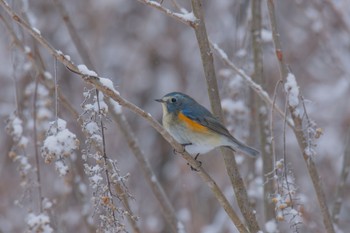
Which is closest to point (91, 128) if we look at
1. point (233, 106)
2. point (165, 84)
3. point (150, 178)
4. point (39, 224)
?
point (39, 224)

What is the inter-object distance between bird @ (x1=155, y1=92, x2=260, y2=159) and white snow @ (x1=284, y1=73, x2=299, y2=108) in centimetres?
93

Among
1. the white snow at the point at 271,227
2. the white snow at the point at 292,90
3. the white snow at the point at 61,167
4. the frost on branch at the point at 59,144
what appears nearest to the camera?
the frost on branch at the point at 59,144

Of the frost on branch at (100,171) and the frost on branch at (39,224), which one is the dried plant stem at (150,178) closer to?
the frost on branch at (39,224)

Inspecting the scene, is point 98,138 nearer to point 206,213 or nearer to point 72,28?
point 72,28

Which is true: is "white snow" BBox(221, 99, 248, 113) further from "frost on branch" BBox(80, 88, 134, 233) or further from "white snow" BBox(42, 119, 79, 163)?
"white snow" BBox(42, 119, 79, 163)

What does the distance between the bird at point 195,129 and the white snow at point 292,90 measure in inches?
36.6

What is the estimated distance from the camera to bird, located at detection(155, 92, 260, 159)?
3715mm

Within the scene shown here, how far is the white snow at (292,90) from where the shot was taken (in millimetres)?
2689

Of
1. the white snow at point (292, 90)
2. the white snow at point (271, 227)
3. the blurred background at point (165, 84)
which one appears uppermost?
the blurred background at point (165, 84)

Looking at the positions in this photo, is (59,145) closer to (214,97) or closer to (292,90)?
(214,97)

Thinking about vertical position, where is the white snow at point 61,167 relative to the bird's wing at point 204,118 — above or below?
below

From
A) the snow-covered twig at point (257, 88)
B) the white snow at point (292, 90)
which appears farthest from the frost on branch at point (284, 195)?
the snow-covered twig at point (257, 88)

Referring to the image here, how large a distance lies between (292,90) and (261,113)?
1.20 m

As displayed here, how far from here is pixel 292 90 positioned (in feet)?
8.87
